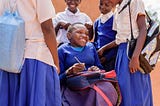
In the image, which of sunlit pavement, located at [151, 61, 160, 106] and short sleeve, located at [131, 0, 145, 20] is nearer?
short sleeve, located at [131, 0, 145, 20]

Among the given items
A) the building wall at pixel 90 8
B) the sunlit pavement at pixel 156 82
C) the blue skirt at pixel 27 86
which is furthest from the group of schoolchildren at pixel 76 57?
the building wall at pixel 90 8

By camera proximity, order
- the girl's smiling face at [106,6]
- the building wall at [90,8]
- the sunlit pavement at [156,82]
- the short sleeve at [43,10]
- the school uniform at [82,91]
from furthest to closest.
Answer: the building wall at [90,8] < the sunlit pavement at [156,82] < the girl's smiling face at [106,6] < the school uniform at [82,91] < the short sleeve at [43,10]

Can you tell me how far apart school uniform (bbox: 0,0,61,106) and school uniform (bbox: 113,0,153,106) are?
84cm

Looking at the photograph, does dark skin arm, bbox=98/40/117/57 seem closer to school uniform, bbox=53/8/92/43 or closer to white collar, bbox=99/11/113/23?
white collar, bbox=99/11/113/23

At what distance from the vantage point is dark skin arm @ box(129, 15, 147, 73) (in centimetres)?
351

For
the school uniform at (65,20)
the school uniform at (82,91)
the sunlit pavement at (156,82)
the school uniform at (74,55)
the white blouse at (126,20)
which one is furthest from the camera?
the sunlit pavement at (156,82)

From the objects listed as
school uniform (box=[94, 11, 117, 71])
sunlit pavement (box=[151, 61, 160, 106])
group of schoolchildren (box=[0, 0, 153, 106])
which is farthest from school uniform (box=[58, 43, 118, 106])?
sunlit pavement (box=[151, 61, 160, 106])

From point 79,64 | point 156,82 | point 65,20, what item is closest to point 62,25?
point 65,20

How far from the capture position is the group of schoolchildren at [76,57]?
298cm

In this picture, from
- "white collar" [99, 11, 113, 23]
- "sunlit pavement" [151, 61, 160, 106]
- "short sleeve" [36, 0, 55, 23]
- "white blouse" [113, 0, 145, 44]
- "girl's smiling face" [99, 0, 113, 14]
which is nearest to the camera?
"short sleeve" [36, 0, 55, 23]

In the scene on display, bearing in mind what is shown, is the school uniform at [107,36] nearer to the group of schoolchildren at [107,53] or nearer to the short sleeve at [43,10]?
the group of schoolchildren at [107,53]

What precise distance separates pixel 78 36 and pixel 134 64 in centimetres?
58

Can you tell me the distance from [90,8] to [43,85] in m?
3.37

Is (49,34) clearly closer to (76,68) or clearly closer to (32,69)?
(32,69)
